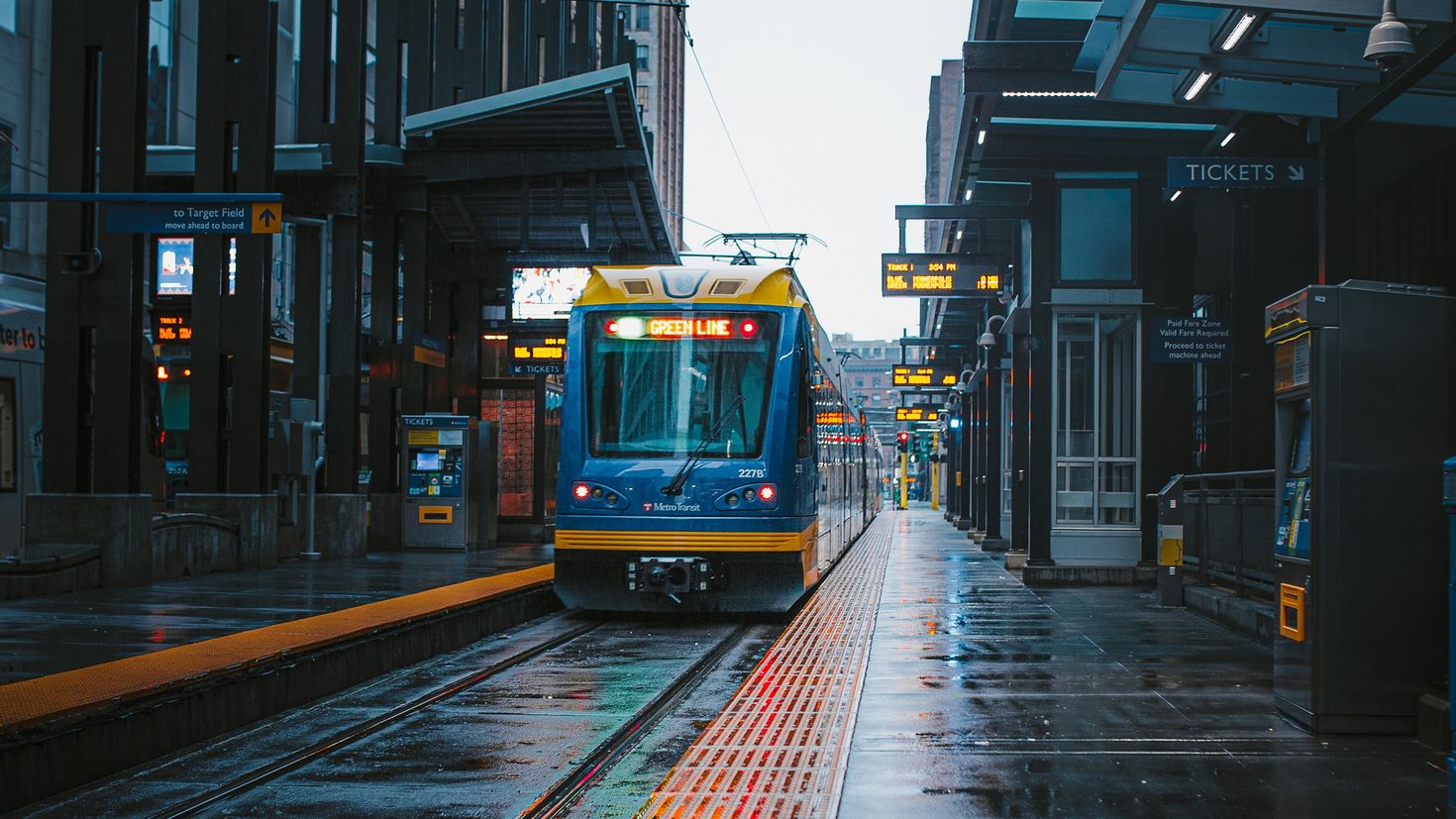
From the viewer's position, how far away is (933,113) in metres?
105

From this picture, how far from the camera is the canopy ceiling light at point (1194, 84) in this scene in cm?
1278

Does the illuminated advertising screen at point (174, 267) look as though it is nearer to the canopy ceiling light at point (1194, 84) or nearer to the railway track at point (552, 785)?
the railway track at point (552, 785)

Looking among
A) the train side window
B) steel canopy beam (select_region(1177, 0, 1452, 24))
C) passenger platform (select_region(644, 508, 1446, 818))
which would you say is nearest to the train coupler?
passenger platform (select_region(644, 508, 1446, 818))

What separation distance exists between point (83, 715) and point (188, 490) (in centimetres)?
1238

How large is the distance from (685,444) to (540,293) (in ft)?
45.4

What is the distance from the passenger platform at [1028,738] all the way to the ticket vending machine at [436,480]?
463 inches

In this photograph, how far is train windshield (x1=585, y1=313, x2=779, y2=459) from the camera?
14.7 m

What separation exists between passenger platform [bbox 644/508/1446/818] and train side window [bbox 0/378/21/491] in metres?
9.21

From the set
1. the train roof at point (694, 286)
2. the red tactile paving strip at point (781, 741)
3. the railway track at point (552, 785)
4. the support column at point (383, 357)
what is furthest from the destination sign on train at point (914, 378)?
the railway track at point (552, 785)

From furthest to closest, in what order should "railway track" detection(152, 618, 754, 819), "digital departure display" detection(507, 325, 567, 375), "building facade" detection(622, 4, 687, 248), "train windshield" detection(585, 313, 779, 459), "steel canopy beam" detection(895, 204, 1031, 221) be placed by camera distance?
1. "building facade" detection(622, 4, 687, 248)
2. "digital departure display" detection(507, 325, 567, 375)
3. "steel canopy beam" detection(895, 204, 1031, 221)
4. "train windshield" detection(585, 313, 779, 459)
5. "railway track" detection(152, 618, 754, 819)

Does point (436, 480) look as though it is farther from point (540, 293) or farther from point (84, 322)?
point (84, 322)

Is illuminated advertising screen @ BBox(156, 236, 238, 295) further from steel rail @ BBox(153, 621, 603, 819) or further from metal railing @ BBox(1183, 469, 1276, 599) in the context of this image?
steel rail @ BBox(153, 621, 603, 819)

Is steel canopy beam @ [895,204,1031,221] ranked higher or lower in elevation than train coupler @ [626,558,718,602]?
higher

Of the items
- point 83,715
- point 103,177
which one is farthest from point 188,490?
point 83,715
